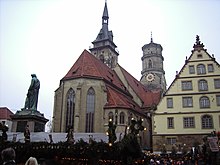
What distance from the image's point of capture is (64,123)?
1363 inches

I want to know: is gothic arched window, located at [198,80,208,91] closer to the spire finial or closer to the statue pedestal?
the spire finial

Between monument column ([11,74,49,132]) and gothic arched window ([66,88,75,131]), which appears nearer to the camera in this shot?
monument column ([11,74,49,132])

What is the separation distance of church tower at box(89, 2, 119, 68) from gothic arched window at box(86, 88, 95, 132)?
22781 mm

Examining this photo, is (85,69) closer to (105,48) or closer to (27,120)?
(27,120)

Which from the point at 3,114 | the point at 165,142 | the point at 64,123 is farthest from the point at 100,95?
the point at 3,114

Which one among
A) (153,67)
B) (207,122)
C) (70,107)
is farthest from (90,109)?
(153,67)

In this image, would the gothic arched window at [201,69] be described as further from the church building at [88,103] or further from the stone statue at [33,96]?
the stone statue at [33,96]

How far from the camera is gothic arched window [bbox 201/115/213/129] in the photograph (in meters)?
31.9

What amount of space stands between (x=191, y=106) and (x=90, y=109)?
12.9 metres

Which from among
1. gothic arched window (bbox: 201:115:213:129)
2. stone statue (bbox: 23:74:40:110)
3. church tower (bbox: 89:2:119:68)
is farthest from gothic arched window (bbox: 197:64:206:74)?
church tower (bbox: 89:2:119:68)

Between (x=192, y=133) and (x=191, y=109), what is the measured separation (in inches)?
115

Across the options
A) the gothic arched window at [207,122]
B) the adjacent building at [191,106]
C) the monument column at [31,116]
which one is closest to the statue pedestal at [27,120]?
the monument column at [31,116]

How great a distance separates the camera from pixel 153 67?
6669cm

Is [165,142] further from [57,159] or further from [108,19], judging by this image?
[108,19]
